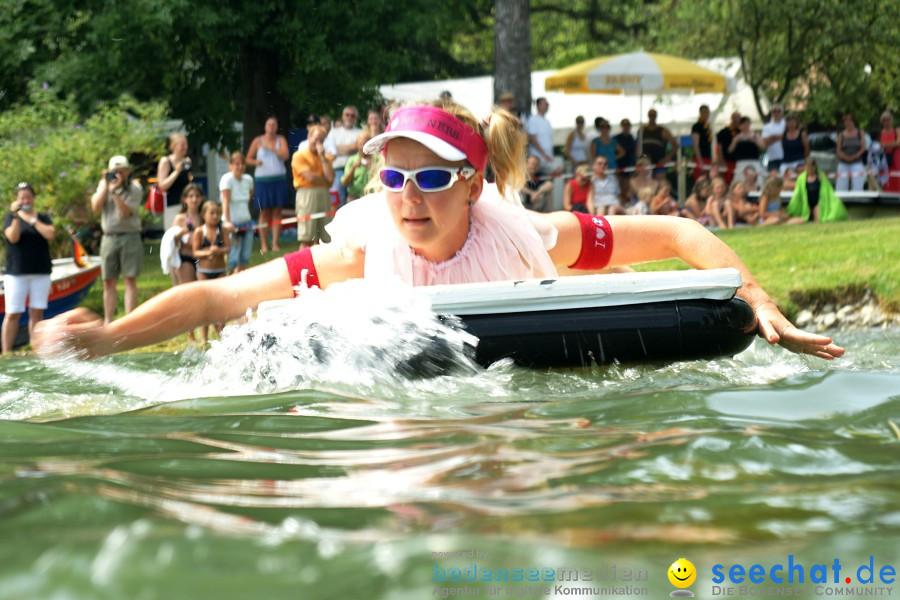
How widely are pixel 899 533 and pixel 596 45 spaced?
32.0 meters

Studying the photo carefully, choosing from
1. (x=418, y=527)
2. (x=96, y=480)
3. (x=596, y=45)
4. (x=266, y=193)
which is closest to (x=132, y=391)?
(x=96, y=480)

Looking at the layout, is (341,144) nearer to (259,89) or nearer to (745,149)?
(259,89)

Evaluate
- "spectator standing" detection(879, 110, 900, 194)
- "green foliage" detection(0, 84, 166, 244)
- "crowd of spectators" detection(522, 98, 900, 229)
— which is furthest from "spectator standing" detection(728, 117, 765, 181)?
"green foliage" detection(0, 84, 166, 244)

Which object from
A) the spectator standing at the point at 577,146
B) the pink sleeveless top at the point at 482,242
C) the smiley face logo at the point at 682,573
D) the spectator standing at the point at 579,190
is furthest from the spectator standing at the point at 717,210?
the smiley face logo at the point at 682,573

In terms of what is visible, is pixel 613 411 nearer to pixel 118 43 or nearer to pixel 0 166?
pixel 0 166

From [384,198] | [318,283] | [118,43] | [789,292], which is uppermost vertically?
[118,43]

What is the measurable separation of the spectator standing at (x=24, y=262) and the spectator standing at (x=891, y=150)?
42.1 ft

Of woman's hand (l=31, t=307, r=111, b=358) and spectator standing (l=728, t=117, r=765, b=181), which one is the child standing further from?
spectator standing (l=728, t=117, r=765, b=181)

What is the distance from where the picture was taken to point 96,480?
266cm

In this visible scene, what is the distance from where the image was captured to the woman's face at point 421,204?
14.8ft

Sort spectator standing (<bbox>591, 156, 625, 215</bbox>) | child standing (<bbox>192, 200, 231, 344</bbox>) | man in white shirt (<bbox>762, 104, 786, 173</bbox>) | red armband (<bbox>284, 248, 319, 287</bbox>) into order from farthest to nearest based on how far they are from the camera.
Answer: man in white shirt (<bbox>762, 104, 786, 173</bbox>), spectator standing (<bbox>591, 156, 625, 215</bbox>), child standing (<bbox>192, 200, 231, 344</bbox>), red armband (<bbox>284, 248, 319, 287</bbox>)

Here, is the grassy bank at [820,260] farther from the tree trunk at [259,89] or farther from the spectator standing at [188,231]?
the tree trunk at [259,89]

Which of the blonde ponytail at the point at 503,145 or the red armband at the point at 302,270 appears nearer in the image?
the red armband at the point at 302,270

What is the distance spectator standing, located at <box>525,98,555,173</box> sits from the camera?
1531cm
